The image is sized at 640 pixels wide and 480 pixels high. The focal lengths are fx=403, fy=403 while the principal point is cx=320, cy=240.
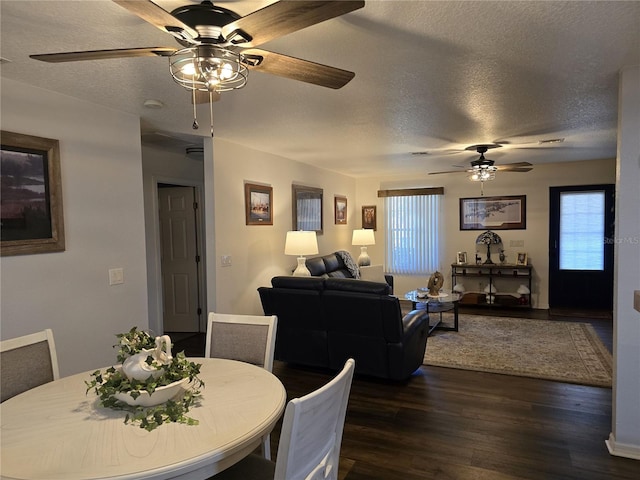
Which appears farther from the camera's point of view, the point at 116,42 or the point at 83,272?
the point at 83,272

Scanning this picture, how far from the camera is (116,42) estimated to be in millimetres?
1986

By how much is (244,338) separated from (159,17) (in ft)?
5.43

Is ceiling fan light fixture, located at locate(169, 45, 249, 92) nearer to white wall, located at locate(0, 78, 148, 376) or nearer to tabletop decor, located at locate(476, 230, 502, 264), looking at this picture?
white wall, located at locate(0, 78, 148, 376)

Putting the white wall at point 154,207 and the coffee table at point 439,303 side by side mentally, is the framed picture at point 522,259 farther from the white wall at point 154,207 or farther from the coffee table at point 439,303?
the white wall at point 154,207

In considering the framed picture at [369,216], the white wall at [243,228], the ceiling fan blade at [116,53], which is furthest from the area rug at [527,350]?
the ceiling fan blade at [116,53]

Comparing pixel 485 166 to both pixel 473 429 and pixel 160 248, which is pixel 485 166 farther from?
pixel 160 248

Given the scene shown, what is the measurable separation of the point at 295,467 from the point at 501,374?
321 centimetres

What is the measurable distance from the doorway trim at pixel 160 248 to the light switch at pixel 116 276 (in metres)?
1.74

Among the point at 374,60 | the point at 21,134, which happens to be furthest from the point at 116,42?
the point at 374,60

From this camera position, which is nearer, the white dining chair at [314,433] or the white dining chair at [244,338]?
the white dining chair at [314,433]

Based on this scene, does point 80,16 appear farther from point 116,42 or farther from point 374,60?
point 374,60

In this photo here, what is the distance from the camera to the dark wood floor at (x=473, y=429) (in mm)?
2367

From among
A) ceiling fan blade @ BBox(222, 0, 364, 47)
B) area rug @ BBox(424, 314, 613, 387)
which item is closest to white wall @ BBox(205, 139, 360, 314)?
area rug @ BBox(424, 314, 613, 387)

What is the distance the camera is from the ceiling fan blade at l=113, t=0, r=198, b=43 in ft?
4.00
